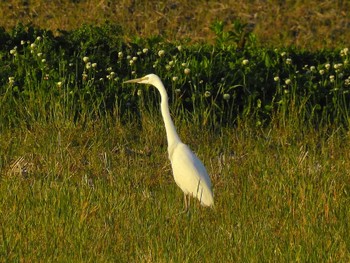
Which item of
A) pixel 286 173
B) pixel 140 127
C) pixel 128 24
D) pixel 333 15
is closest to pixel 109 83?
pixel 140 127

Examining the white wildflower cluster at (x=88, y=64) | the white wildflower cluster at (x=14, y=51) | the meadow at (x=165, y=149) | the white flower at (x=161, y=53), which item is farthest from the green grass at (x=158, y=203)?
the white flower at (x=161, y=53)

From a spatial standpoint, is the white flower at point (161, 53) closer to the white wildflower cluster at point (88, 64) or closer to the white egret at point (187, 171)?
the white wildflower cluster at point (88, 64)

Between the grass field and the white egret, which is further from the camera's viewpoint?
the grass field

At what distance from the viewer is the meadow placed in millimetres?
5410

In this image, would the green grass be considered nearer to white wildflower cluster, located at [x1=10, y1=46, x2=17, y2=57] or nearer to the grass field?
white wildflower cluster, located at [x1=10, y1=46, x2=17, y2=57]

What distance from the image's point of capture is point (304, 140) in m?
8.37

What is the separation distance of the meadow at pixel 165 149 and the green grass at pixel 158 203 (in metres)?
0.01

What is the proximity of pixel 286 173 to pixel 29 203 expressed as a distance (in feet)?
5.08

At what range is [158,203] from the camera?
613 cm

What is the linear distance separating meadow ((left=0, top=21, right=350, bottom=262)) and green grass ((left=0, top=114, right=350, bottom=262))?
0.01 m

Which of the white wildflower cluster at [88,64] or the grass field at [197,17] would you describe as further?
the grass field at [197,17]

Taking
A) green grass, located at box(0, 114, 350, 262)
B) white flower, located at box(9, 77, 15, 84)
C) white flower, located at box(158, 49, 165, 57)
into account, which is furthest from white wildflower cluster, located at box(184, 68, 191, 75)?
white flower, located at box(9, 77, 15, 84)

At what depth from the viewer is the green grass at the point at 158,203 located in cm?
527

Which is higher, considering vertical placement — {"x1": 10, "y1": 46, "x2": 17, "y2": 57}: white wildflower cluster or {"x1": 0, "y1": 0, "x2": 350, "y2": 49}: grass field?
{"x1": 10, "y1": 46, "x2": 17, "y2": 57}: white wildflower cluster
